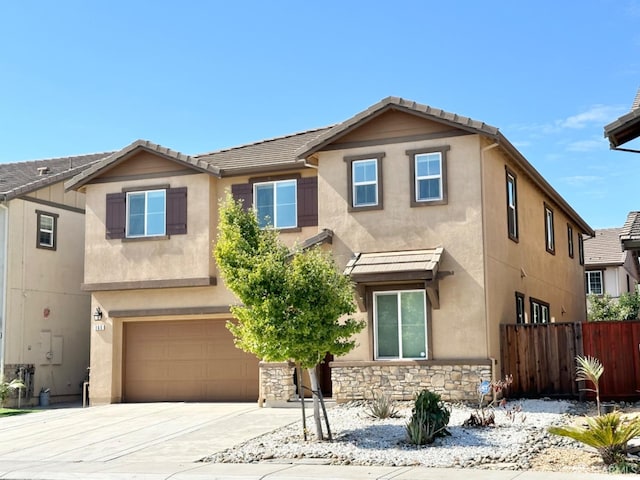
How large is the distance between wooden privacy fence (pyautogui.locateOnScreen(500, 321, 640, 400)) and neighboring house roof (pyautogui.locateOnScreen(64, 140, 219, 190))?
9035mm

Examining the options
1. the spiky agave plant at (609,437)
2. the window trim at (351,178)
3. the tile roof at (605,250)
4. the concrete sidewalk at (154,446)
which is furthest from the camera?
the tile roof at (605,250)

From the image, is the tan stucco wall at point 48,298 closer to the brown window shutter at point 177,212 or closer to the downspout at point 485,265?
the brown window shutter at point 177,212

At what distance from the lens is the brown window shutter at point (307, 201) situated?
22609 millimetres

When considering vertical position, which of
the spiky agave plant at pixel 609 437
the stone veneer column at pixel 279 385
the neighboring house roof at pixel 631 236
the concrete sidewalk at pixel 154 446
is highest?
the neighboring house roof at pixel 631 236

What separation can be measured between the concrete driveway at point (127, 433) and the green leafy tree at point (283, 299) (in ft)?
7.80

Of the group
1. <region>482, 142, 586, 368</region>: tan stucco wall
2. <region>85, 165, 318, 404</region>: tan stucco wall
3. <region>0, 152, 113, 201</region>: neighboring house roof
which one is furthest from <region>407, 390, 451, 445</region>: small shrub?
<region>0, 152, 113, 201</region>: neighboring house roof

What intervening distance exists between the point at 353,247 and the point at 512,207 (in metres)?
4.98

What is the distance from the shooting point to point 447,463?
44.8 ft

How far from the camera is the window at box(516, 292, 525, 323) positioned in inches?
909

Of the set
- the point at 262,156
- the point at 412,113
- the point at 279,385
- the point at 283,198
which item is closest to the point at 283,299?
the point at 279,385

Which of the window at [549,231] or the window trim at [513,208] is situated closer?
the window trim at [513,208]

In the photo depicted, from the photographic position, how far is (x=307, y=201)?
74.7 feet

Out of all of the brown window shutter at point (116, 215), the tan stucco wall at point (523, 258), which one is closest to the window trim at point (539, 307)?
the tan stucco wall at point (523, 258)

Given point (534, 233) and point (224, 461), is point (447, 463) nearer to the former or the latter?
point (224, 461)
